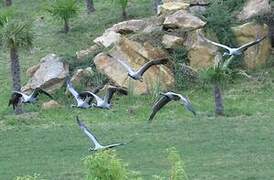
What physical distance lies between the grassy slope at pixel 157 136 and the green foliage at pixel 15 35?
171cm

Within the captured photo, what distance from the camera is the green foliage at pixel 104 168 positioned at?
201 inches

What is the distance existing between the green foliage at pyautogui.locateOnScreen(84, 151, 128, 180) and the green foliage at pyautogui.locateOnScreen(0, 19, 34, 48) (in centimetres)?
1605

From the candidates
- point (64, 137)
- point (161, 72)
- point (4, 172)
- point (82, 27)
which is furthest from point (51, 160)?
point (82, 27)

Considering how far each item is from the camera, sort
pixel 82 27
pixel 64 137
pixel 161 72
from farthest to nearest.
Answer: pixel 82 27, pixel 161 72, pixel 64 137

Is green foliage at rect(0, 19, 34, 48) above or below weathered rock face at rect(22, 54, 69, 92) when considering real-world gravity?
above

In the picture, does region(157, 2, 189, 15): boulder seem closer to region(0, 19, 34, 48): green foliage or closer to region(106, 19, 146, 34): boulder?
region(106, 19, 146, 34): boulder

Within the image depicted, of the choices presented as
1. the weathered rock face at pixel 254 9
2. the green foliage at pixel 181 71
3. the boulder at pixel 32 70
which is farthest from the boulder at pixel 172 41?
the boulder at pixel 32 70

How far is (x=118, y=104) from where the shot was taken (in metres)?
20.9

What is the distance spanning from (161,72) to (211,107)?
2.83 m

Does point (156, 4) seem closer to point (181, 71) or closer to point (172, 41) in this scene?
point (172, 41)

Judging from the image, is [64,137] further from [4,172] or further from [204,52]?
[204,52]

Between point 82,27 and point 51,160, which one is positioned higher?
point 51,160

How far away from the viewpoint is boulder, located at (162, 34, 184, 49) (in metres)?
23.2

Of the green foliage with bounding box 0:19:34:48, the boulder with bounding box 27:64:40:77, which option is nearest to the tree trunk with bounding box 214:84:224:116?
the green foliage with bounding box 0:19:34:48
